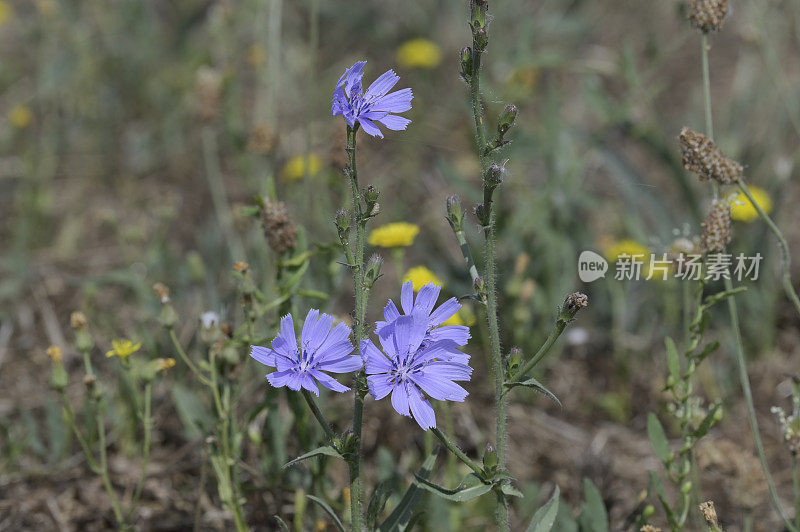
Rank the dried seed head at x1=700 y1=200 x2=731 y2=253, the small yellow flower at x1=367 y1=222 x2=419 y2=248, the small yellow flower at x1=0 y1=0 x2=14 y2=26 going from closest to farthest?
1. the dried seed head at x1=700 y1=200 x2=731 y2=253
2. the small yellow flower at x1=367 y1=222 x2=419 y2=248
3. the small yellow flower at x1=0 y1=0 x2=14 y2=26

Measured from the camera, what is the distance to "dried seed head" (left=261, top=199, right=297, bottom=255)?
2230 millimetres

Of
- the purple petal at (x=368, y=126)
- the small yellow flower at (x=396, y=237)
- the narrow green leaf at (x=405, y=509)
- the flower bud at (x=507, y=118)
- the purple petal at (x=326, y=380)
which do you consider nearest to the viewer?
the purple petal at (x=326, y=380)

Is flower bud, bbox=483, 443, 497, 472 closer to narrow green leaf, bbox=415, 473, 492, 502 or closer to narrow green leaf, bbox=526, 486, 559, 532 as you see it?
narrow green leaf, bbox=415, 473, 492, 502

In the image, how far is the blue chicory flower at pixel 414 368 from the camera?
1.51m

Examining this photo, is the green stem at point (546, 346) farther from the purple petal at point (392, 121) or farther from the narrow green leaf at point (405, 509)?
the purple petal at point (392, 121)

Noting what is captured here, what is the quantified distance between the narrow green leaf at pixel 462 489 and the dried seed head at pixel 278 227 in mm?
843

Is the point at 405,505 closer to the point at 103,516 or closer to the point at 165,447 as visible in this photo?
the point at 103,516

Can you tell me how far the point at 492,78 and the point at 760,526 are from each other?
289 centimetres

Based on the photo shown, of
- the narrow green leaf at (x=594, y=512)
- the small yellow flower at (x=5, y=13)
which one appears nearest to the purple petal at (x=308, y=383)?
the narrow green leaf at (x=594, y=512)

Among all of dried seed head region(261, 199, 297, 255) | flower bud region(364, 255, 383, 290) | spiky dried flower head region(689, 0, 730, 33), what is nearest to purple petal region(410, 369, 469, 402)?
flower bud region(364, 255, 383, 290)

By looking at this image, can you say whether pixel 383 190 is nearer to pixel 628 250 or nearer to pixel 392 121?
pixel 628 250

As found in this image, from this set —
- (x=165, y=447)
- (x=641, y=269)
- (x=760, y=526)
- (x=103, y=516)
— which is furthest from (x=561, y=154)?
(x=103, y=516)

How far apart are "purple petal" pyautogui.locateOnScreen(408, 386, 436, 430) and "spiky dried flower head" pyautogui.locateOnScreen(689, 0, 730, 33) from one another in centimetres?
141

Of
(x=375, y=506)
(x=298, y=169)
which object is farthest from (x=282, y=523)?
(x=298, y=169)
